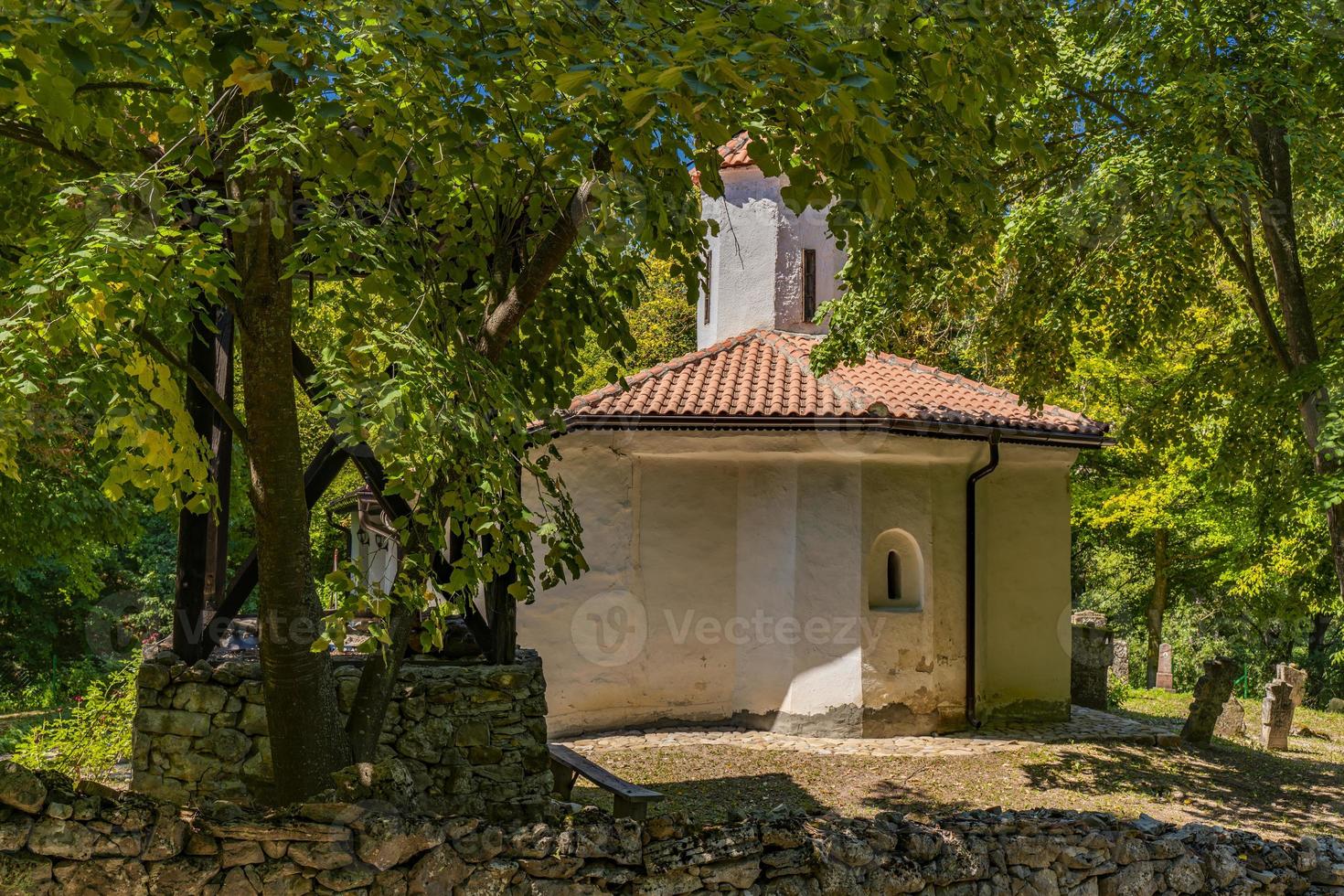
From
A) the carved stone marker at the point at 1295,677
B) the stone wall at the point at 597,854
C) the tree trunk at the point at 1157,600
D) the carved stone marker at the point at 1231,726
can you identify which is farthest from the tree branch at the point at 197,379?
the tree trunk at the point at 1157,600

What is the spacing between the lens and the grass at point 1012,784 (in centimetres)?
852

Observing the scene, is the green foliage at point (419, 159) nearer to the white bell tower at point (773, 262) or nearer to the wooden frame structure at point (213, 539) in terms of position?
the wooden frame structure at point (213, 539)

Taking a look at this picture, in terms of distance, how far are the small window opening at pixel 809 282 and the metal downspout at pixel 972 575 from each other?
3.40 meters

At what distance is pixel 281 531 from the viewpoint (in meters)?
4.48

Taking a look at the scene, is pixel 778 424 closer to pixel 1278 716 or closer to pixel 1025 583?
pixel 1025 583

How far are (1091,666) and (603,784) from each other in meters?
8.83

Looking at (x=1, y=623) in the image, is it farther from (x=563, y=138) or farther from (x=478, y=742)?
(x=563, y=138)

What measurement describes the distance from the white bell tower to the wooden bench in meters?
7.24

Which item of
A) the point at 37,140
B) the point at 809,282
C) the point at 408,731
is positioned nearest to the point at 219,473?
the point at 408,731

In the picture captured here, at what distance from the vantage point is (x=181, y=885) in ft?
12.2

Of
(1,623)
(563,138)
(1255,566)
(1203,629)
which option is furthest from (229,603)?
(1203,629)

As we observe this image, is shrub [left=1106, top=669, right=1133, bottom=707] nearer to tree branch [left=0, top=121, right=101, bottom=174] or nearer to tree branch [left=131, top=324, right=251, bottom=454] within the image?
tree branch [left=131, top=324, right=251, bottom=454]

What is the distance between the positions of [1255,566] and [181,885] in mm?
17440

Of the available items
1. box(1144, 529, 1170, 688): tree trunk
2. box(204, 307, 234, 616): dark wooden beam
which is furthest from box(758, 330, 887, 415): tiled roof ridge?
box(1144, 529, 1170, 688): tree trunk
